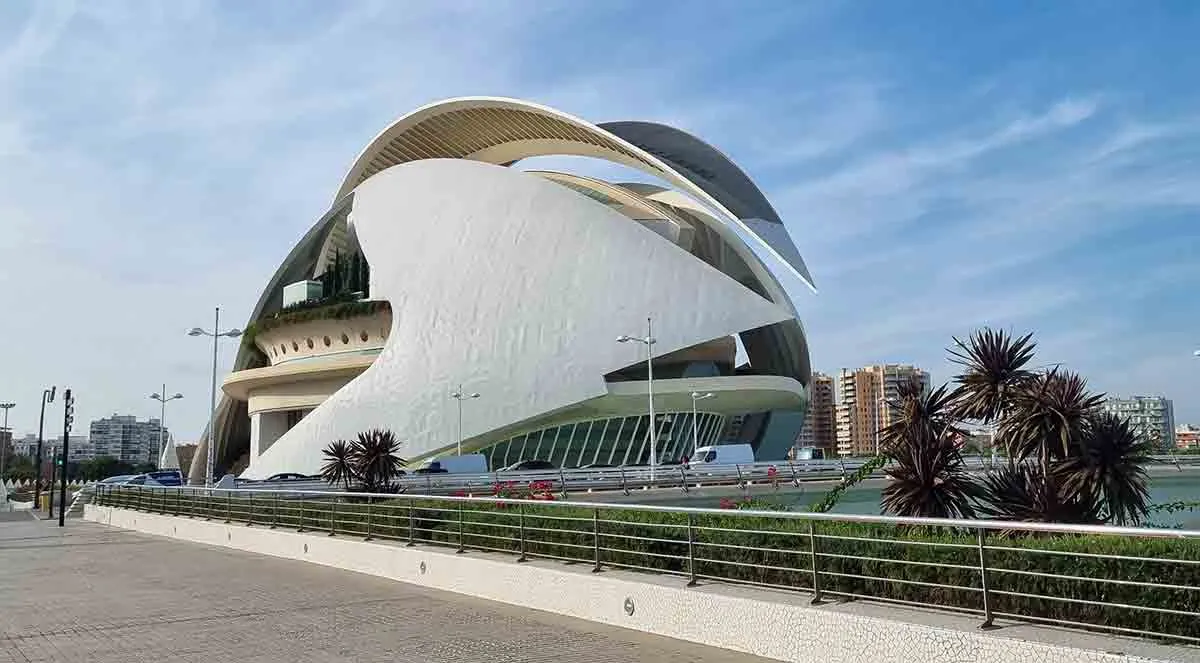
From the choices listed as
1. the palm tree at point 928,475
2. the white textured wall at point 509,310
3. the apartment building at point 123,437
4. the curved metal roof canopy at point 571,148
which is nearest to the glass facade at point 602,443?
the white textured wall at point 509,310

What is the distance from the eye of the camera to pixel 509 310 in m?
36.6

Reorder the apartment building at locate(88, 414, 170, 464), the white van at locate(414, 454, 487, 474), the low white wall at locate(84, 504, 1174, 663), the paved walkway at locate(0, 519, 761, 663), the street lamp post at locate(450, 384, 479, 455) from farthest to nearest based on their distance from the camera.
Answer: the apartment building at locate(88, 414, 170, 464), the street lamp post at locate(450, 384, 479, 455), the white van at locate(414, 454, 487, 474), the paved walkway at locate(0, 519, 761, 663), the low white wall at locate(84, 504, 1174, 663)

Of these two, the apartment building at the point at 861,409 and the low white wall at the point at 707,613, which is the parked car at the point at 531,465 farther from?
the apartment building at the point at 861,409

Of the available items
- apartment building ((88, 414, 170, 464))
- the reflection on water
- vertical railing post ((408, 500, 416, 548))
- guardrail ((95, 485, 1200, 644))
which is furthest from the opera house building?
apartment building ((88, 414, 170, 464))

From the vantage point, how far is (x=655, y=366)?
1510 inches

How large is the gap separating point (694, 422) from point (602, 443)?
3.83 meters

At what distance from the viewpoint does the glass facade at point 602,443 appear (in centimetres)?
3622

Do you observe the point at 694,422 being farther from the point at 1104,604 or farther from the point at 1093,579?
the point at 1104,604

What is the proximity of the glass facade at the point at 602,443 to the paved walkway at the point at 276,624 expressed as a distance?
2290 cm

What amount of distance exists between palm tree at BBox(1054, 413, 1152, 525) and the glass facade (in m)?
27.3

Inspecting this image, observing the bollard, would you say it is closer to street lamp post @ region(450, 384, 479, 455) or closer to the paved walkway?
the paved walkway

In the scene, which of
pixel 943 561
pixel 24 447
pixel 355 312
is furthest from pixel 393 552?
pixel 24 447

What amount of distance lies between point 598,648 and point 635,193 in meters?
40.7

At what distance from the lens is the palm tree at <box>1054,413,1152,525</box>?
9.44 metres
